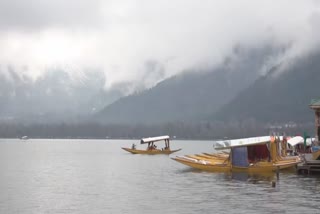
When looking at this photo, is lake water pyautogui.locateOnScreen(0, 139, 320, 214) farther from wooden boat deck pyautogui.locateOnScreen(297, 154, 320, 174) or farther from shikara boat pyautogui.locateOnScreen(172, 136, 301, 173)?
shikara boat pyautogui.locateOnScreen(172, 136, 301, 173)

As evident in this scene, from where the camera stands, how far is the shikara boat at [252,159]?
74438 mm

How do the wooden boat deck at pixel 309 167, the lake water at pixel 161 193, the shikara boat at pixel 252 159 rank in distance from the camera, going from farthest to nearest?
1. the shikara boat at pixel 252 159
2. the wooden boat deck at pixel 309 167
3. the lake water at pixel 161 193

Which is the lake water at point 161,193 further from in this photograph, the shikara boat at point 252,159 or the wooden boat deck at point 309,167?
the shikara boat at point 252,159

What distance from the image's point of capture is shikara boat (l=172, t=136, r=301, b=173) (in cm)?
7444

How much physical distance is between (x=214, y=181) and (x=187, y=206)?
2037 centimetres

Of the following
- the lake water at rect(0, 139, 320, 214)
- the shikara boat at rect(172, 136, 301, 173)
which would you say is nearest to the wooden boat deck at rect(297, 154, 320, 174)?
the lake water at rect(0, 139, 320, 214)

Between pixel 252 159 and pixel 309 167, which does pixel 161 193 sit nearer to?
pixel 309 167

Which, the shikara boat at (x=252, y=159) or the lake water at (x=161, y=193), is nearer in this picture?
the lake water at (x=161, y=193)

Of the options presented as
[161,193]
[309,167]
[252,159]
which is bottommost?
[161,193]

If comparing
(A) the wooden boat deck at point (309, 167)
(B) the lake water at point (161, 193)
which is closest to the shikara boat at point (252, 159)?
(B) the lake water at point (161, 193)

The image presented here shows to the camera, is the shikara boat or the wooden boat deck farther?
the shikara boat

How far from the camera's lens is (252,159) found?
262ft

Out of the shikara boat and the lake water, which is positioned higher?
the shikara boat

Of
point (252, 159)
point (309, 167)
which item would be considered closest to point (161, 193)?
point (309, 167)
